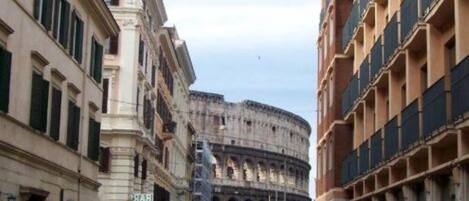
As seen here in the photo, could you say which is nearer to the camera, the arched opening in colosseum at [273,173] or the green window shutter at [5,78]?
the green window shutter at [5,78]

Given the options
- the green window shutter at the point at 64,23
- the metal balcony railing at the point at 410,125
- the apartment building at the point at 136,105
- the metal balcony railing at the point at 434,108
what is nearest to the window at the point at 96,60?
the green window shutter at the point at 64,23


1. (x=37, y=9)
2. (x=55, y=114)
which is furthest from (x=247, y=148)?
(x=37, y=9)

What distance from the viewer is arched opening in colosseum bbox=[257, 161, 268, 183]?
134875mm

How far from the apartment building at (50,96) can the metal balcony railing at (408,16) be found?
36.4 ft

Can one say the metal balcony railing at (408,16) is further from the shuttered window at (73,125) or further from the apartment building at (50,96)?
the shuttered window at (73,125)

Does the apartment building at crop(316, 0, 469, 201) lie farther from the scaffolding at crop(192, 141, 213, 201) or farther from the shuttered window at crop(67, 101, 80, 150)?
the scaffolding at crop(192, 141, 213, 201)

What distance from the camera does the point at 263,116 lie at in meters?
140

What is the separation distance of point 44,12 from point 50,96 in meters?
2.87

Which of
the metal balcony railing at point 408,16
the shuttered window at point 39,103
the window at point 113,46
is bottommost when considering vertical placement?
the shuttered window at point 39,103

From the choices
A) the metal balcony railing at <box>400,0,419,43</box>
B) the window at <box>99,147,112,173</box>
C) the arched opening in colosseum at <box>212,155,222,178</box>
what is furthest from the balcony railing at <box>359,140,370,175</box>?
the arched opening in colosseum at <box>212,155,222,178</box>

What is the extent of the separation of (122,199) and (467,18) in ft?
109

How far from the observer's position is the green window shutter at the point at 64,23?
31.4 metres

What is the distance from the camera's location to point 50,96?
29.8 m

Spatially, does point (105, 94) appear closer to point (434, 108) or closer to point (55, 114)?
point (55, 114)
